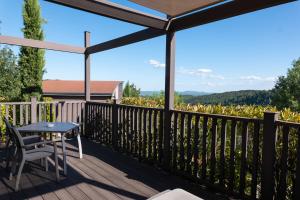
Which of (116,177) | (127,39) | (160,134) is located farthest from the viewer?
(127,39)

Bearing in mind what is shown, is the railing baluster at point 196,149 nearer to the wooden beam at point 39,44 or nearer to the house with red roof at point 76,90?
the wooden beam at point 39,44

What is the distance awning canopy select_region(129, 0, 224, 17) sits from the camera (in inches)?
116

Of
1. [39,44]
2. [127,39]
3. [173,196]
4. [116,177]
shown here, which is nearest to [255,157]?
[173,196]

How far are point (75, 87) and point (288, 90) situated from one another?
29.7m

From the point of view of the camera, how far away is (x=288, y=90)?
35.8 m

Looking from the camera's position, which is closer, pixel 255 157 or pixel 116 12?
pixel 255 157

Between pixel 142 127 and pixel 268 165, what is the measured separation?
7.56 ft

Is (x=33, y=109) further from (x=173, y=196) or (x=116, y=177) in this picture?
(x=173, y=196)

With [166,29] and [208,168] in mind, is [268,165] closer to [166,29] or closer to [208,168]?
[208,168]

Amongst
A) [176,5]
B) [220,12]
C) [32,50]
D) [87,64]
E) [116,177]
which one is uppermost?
[32,50]

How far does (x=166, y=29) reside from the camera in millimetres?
3664

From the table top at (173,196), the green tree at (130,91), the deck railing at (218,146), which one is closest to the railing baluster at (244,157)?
the deck railing at (218,146)

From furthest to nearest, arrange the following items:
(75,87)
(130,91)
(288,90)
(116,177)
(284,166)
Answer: (288,90)
(130,91)
(75,87)
(116,177)
(284,166)

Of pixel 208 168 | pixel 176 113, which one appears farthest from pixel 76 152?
pixel 208 168
